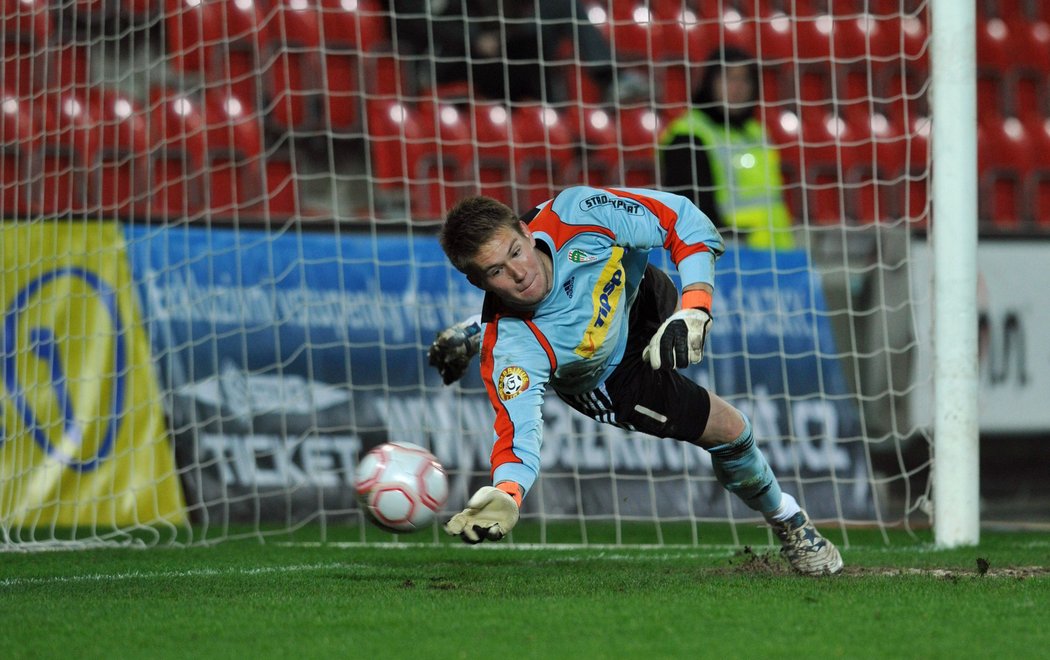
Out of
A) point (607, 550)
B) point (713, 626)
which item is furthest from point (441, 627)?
point (607, 550)

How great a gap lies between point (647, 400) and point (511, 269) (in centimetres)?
76

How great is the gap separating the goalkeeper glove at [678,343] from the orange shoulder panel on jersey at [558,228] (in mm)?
482

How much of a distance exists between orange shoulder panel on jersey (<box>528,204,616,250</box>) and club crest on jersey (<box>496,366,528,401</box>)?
430 mm

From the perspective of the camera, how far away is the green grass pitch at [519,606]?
307 cm

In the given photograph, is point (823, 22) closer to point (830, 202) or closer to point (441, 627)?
point (830, 202)

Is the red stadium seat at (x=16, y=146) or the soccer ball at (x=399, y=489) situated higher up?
the red stadium seat at (x=16, y=146)

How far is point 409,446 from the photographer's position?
4.02 m

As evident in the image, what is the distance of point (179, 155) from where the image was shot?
305 inches

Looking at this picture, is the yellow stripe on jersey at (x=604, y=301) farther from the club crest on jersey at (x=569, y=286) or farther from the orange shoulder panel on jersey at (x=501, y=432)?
the orange shoulder panel on jersey at (x=501, y=432)

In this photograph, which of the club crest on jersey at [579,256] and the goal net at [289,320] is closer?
the club crest on jersey at [579,256]

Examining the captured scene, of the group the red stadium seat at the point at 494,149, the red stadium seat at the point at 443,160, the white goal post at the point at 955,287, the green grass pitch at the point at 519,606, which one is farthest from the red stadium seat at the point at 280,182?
the white goal post at the point at 955,287

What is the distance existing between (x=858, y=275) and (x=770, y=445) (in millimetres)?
1040

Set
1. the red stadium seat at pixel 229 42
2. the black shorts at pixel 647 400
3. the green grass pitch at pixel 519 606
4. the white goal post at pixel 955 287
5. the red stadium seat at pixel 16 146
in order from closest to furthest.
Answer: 1. the green grass pitch at pixel 519 606
2. the black shorts at pixel 647 400
3. the white goal post at pixel 955 287
4. the red stadium seat at pixel 16 146
5. the red stadium seat at pixel 229 42

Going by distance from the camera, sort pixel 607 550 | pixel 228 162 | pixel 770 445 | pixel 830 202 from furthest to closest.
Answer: pixel 830 202
pixel 228 162
pixel 770 445
pixel 607 550
